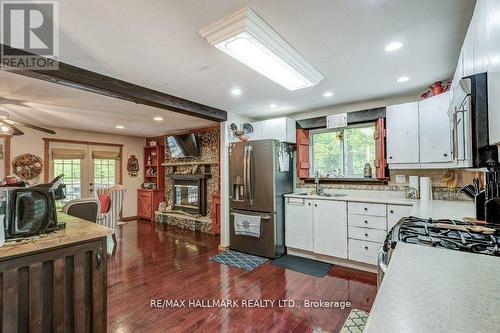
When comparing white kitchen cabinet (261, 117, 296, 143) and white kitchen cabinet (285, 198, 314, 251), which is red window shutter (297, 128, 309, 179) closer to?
white kitchen cabinet (261, 117, 296, 143)

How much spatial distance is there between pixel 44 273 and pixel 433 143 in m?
3.68

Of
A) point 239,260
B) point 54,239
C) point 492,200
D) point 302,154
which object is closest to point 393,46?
point 492,200

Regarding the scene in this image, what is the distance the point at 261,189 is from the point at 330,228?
1107mm

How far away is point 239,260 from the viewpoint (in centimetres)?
336

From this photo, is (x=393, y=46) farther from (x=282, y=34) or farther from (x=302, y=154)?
(x=302, y=154)

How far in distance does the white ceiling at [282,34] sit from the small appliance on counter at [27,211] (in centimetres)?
115

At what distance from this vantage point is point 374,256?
113 inches

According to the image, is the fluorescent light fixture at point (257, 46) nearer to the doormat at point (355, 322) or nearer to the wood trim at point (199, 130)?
the doormat at point (355, 322)

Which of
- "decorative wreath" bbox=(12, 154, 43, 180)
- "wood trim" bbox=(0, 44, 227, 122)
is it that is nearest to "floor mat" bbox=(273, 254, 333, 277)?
"wood trim" bbox=(0, 44, 227, 122)

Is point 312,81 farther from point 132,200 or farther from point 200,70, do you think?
point 132,200

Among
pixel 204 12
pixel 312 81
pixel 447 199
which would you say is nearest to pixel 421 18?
pixel 312 81

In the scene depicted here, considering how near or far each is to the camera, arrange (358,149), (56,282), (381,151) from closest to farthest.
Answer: (56,282), (381,151), (358,149)

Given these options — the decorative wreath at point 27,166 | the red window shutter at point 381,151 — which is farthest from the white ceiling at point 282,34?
the decorative wreath at point 27,166

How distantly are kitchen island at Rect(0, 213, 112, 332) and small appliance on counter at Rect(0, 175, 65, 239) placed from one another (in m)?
0.08
